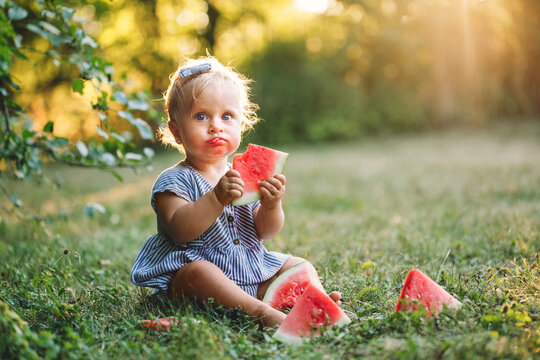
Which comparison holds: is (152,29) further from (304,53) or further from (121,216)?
(121,216)

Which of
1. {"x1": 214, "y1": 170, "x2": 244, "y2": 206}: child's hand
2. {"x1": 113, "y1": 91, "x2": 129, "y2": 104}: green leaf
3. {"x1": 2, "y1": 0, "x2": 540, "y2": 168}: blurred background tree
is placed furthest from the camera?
{"x1": 2, "y1": 0, "x2": 540, "y2": 168}: blurred background tree

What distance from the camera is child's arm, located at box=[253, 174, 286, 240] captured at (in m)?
2.68

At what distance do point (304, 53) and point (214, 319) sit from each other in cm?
1607

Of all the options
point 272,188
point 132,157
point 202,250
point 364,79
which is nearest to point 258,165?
point 272,188

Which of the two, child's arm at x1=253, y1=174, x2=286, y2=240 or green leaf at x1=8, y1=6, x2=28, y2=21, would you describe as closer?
child's arm at x1=253, y1=174, x2=286, y2=240

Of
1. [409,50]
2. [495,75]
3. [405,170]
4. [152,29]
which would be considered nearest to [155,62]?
[152,29]

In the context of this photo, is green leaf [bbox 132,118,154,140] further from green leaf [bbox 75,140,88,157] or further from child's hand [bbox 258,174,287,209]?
child's hand [bbox 258,174,287,209]

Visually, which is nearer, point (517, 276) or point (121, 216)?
point (517, 276)

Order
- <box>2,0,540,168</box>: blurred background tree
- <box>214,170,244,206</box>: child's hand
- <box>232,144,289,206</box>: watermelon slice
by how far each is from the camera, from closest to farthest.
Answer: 1. <box>214,170,244,206</box>: child's hand
2. <box>232,144,289,206</box>: watermelon slice
3. <box>2,0,540,168</box>: blurred background tree

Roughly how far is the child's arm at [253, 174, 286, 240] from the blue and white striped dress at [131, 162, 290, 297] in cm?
8

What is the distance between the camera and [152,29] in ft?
70.9

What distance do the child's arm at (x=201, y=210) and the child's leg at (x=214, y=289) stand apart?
0.18 metres

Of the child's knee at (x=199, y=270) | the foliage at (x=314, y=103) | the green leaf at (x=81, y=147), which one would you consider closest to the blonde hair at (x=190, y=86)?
the child's knee at (x=199, y=270)

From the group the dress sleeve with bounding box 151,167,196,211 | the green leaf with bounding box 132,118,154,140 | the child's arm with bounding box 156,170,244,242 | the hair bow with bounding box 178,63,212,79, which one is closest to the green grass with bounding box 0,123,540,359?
the child's arm with bounding box 156,170,244,242
